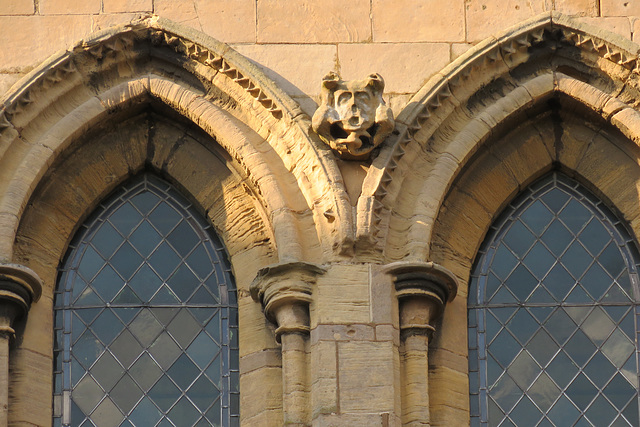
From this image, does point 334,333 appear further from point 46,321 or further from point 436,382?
point 46,321

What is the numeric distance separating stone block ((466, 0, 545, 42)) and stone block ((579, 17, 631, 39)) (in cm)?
40

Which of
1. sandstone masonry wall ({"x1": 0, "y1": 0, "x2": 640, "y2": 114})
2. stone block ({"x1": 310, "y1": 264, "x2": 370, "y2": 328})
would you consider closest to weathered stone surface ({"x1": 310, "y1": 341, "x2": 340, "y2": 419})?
stone block ({"x1": 310, "y1": 264, "x2": 370, "y2": 328})

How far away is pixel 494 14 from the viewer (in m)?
16.1

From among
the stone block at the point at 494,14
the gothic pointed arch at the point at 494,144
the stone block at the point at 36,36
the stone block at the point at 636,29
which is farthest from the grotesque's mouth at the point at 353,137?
the stone block at the point at 636,29

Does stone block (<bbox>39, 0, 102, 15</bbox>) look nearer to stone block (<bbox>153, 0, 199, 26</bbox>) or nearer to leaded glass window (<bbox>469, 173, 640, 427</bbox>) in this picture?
stone block (<bbox>153, 0, 199, 26</bbox>)

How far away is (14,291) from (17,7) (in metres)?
2.40

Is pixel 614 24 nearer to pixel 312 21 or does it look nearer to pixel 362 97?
pixel 362 97

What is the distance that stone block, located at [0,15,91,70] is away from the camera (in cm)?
1580

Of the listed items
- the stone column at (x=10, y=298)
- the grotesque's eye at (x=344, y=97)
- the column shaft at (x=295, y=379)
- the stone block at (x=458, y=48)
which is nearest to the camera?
the column shaft at (x=295, y=379)

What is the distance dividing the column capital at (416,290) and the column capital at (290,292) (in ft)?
1.90

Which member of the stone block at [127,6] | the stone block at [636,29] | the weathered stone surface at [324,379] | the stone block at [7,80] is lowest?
the weathered stone surface at [324,379]

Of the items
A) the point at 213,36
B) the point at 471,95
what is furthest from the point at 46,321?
the point at 471,95

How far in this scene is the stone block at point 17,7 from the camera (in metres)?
16.0

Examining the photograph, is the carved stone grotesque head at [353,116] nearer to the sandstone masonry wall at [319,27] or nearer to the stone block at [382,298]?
the sandstone masonry wall at [319,27]
